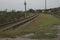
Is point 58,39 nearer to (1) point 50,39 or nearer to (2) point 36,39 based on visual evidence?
(1) point 50,39

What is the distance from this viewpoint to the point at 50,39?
1173 cm

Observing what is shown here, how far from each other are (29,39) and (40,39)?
64 cm

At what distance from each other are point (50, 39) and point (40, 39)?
0.57 meters

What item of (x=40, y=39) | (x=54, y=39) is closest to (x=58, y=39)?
(x=54, y=39)

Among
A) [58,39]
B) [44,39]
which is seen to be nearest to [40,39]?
[44,39]

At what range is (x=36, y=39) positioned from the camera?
11.8 meters

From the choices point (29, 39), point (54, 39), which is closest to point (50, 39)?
point (54, 39)

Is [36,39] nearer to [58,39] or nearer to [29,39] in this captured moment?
[29,39]

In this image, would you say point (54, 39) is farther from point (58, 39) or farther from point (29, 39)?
point (29, 39)

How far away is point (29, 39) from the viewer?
39.1 ft

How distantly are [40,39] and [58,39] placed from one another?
3.36ft

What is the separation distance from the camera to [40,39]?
465 inches

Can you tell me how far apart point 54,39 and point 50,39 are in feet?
0.79

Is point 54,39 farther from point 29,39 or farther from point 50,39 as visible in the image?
point 29,39
